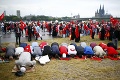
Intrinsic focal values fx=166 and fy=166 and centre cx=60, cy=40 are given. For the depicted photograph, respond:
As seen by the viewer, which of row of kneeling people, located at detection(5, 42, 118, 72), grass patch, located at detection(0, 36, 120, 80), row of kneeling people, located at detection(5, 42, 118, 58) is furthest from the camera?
row of kneeling people, located at detection(5, 42, 118, 58)

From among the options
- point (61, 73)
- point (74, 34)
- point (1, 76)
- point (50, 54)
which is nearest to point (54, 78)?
point (61, 73)

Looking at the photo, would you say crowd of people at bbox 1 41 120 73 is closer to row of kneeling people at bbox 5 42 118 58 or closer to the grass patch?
row of kneeling people at bbox 5 42 118 58

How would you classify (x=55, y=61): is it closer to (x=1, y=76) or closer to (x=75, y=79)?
(x=75, y=79)

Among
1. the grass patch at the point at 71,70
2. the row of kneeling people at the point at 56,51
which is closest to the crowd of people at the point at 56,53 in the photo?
the row of kneeling people at the point at 56,51

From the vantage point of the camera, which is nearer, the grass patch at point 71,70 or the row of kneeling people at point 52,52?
the grass patch at point 71,70

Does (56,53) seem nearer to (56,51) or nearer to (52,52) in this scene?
(56,51)

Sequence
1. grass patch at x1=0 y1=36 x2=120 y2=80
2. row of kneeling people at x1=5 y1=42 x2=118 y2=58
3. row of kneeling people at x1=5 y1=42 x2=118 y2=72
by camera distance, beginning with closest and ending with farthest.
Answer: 1. grass patch at x1=0 y1=36 x2=120 y2=80
2. row of kneeling people at x1=5 y1=42 x2=118 y2=72
3. row of kneeling people at x1=5 y1=42 x2=118 y2=58

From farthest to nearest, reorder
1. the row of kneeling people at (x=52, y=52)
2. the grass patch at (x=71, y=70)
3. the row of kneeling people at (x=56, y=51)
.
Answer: the row of kneeling people at (x=56, y=51) < the row of kneeling people at (x=52, y=52) < the grass patch at (x=71, y=70)

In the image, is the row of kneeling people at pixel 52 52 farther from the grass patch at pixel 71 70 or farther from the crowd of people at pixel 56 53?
the grass patch at pixel 71 70

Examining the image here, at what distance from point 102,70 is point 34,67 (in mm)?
3937

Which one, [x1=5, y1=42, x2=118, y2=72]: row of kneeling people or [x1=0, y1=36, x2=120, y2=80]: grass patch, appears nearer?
[x1=0, y1=36, x2=120, y2=80]: grass patch

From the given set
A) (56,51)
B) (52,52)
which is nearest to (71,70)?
(56,51)

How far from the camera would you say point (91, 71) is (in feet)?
30.3

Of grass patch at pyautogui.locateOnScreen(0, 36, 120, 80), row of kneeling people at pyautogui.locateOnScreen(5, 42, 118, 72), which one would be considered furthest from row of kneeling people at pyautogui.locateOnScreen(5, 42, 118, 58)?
grass patch at pyautogui.locateOnScreen(0, 36, 120, 80)
